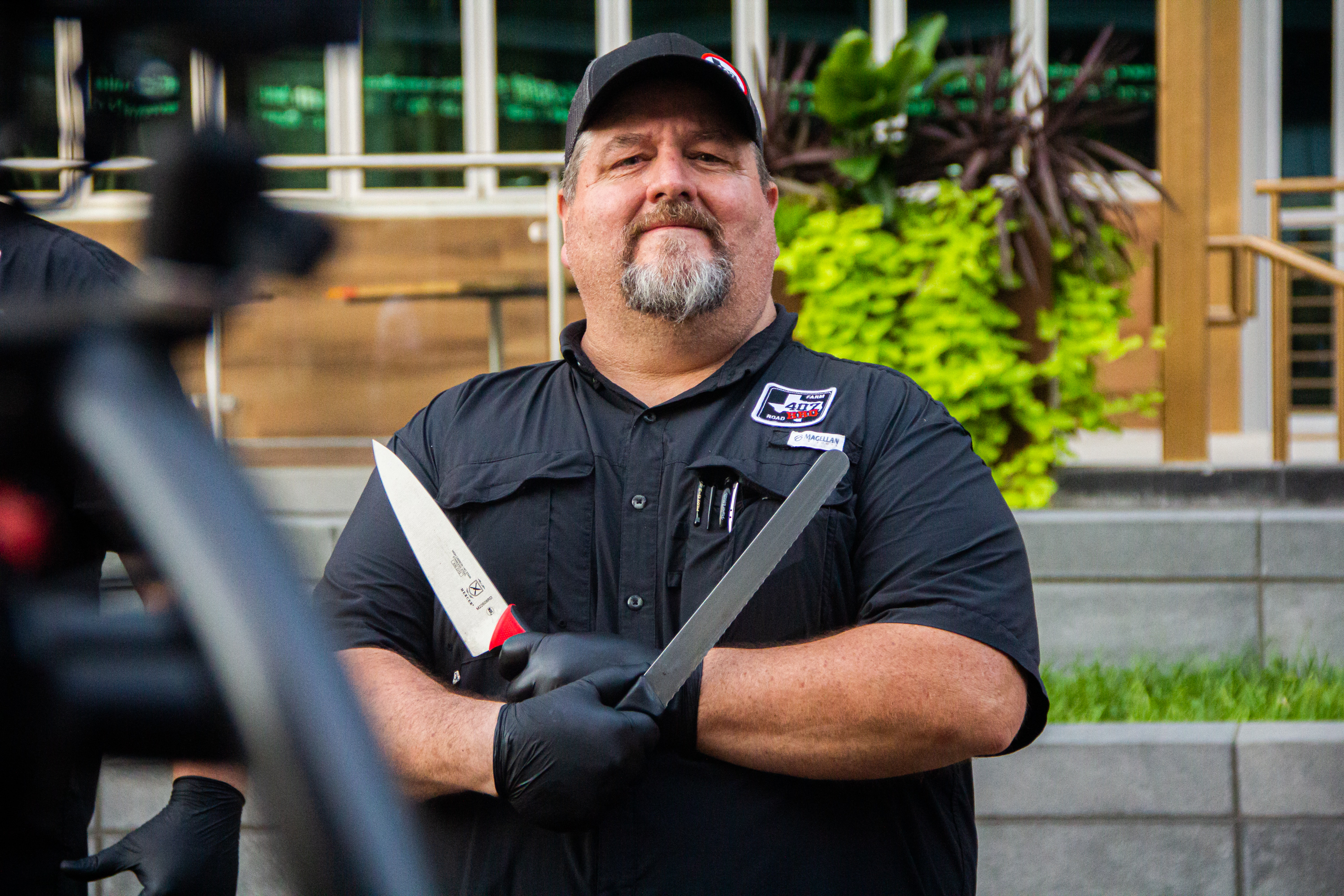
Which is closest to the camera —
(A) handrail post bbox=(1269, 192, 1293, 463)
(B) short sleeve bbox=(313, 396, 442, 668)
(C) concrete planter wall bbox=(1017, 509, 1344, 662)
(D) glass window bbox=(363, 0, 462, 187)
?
(B) short sleeve bbox=(313, 396, 442, 668)

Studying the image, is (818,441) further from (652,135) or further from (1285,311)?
(1285,311)

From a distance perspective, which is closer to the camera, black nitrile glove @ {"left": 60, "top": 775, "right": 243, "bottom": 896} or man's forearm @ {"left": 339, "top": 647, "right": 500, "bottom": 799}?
black nitrile glove @ {"left": 60, "top": 775, "right": 243, "bottom": 896}

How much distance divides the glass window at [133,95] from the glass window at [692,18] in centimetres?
806

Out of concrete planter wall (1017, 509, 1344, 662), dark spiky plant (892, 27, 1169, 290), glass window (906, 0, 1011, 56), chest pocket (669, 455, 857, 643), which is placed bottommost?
concrete planter wall (1017, 509, 1344, 662)

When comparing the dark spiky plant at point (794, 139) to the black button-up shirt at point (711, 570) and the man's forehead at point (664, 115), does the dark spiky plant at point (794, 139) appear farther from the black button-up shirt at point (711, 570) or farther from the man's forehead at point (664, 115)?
the black button-up shirt at point (711, 570)

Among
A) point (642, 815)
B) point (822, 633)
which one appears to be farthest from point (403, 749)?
point (822, 633)

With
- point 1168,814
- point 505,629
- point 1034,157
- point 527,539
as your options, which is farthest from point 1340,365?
point 505,629

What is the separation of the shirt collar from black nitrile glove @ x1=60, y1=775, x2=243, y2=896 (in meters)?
1.36

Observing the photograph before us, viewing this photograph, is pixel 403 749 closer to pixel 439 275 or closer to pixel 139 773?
pixel 139 773

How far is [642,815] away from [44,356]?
136cm

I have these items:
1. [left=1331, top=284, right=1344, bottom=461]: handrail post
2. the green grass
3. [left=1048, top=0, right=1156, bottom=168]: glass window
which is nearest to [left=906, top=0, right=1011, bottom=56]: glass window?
[left=1048, top=0, right=1156, bottom=168]: glass window

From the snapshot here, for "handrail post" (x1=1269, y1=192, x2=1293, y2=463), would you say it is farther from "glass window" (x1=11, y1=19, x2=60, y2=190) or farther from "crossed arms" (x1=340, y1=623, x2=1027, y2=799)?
"glass window" (x1=11, y1=19, x2=60, y2=190)

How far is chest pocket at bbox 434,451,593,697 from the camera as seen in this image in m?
1.84

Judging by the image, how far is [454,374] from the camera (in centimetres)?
550
